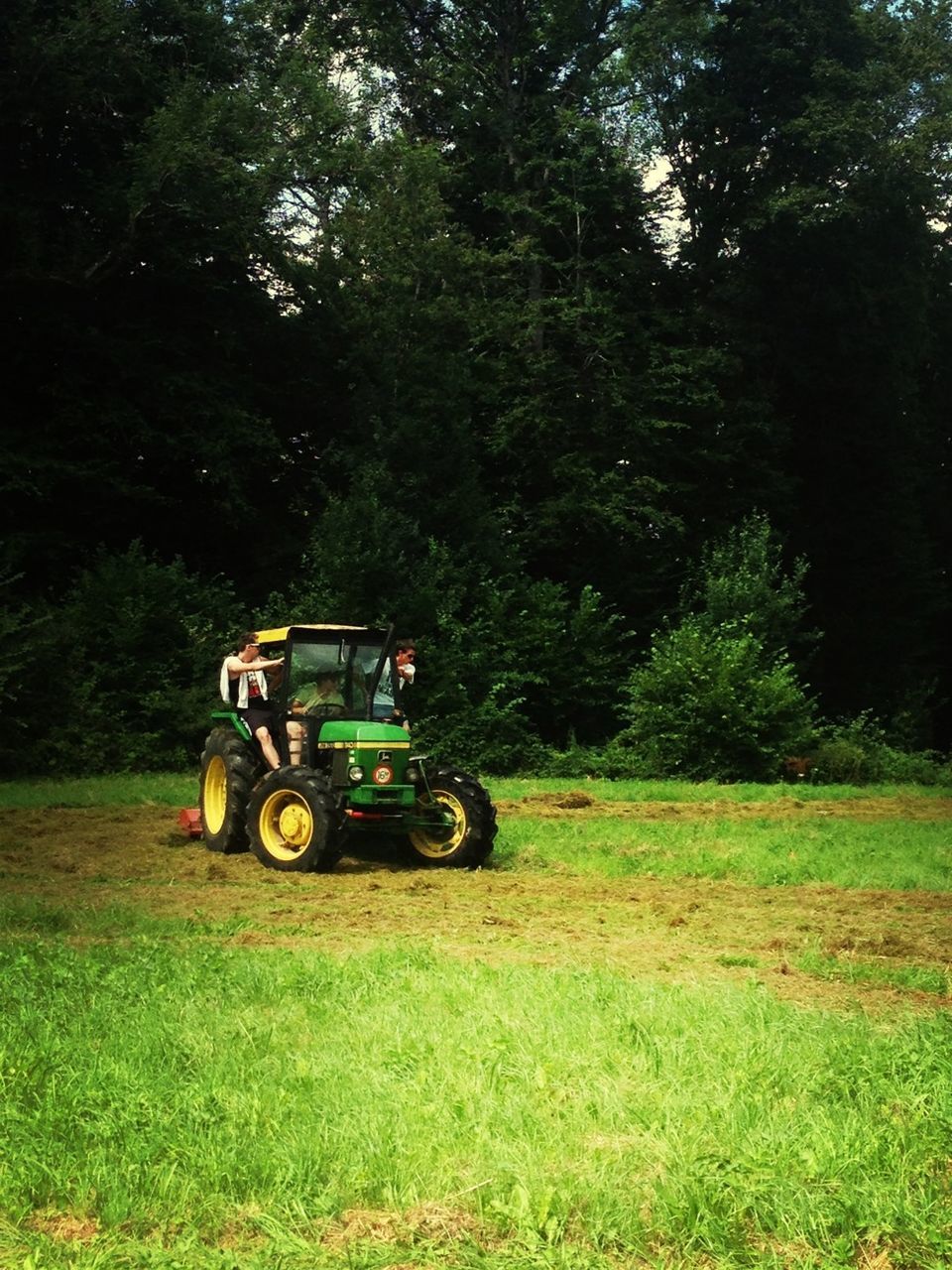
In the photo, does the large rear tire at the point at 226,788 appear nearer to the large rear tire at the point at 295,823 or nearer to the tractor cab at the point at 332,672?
A: the large rear tire at the point at 295,823

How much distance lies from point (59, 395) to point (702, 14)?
17.1 meters

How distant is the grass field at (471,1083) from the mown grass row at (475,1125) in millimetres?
13

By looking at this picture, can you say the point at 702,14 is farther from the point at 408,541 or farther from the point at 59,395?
the point at 59,395

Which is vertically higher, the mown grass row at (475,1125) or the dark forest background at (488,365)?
the dark forest background at (488,365)

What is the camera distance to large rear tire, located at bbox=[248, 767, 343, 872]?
12.8 m

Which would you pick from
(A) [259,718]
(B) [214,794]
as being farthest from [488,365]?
(A) [259,718]

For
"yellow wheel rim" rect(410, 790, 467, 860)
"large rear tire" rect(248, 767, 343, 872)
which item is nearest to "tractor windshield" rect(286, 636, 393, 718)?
"large rear tire" rect(248, 767, 343, 872)

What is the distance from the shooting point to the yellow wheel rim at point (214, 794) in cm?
1492

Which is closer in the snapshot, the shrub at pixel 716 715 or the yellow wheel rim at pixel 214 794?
the yellow wheel rim at pixel 214 794

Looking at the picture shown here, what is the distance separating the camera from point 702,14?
34.0 meters

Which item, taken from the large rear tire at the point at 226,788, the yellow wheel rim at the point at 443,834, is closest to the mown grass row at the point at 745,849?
the yellow wheel rim at the point at 443,834

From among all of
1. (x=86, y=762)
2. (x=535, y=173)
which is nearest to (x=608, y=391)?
(x=535, y=173)

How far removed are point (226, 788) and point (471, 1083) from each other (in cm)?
861

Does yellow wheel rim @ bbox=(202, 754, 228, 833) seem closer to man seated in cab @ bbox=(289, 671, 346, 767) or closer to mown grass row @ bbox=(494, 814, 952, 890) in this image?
man seated in cab @ bbox=(289, 671, 346, 767)
